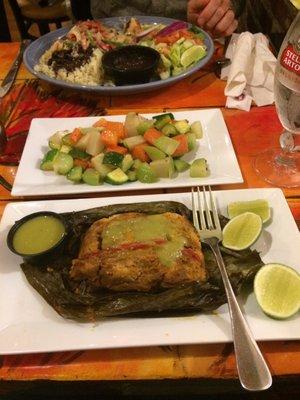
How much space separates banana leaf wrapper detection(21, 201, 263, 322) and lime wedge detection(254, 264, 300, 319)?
0.15 feet

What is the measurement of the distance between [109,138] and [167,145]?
26 centimetres

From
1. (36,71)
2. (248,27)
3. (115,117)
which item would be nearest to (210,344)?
(115,117)

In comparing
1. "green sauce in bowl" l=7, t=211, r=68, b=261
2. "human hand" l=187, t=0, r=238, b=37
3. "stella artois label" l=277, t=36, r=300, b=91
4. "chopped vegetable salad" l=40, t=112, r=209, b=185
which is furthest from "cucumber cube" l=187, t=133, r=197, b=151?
"human hand" l=187, t=0, r=238, b=37

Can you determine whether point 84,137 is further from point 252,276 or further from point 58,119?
point 252,276

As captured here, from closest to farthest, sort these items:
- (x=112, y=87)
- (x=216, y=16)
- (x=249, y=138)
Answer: (x=249, y=138), (x=112, y=87), (x=216, y=16)

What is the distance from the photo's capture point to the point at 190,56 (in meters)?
2.48

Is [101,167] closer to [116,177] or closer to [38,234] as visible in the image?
[116,177]

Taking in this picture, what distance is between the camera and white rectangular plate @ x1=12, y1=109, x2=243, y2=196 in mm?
1705

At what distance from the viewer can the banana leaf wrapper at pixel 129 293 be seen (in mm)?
1232

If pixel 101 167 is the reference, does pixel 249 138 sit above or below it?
below

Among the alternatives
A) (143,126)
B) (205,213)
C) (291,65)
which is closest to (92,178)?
(143,126)

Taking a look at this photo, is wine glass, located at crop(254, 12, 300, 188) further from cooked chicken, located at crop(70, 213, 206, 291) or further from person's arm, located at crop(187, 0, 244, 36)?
person's arm, located at crop(187, 0, 244, 36)

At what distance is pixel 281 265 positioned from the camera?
1273 millimetres

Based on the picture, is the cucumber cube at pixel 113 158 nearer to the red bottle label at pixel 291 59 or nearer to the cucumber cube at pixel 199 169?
the cucumber cube at pixel 199 169
